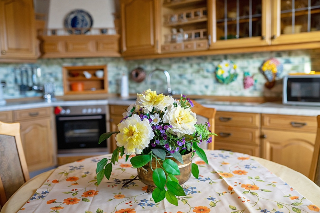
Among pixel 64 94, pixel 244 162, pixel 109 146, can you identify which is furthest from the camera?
pixel 64 94

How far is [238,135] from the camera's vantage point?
8.42 feet

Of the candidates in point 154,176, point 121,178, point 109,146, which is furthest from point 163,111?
point 109,146

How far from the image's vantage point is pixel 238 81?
10.1 ft

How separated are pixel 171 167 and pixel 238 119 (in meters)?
1.80

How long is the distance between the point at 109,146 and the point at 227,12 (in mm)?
2039

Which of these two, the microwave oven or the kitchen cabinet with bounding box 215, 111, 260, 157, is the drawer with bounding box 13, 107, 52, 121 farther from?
the microwave oven

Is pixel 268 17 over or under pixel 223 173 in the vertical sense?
over

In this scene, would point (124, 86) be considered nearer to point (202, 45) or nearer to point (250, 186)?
point (202, 45)

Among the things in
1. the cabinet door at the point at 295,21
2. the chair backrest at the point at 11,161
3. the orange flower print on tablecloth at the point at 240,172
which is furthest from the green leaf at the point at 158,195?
the cabinet door at the point at 295,21

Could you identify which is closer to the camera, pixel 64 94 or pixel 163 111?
pixel 163 111

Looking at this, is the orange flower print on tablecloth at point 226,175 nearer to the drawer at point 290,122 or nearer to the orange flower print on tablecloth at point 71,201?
the orange flower print on tablecloth at point 71,201

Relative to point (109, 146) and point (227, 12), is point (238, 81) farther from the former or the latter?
point (109, 146)

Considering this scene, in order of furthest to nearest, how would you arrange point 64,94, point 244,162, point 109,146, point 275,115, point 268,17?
point 64,94, point 109,146, point 268,17, point 275,115, point 244,162

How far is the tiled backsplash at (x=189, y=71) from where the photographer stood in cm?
283
